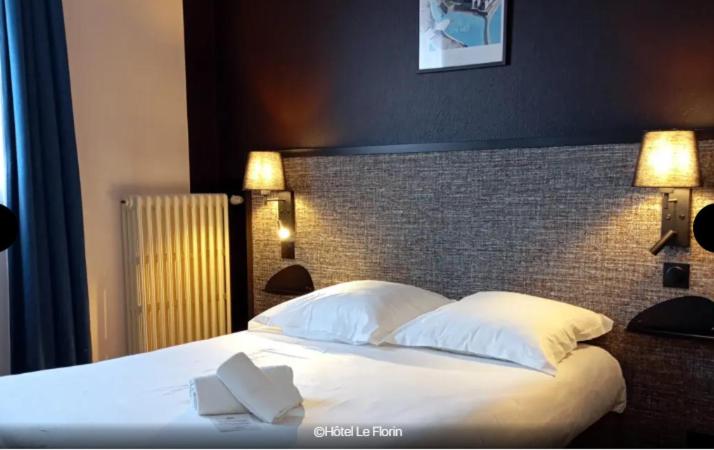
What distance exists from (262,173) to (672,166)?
186 centimetres

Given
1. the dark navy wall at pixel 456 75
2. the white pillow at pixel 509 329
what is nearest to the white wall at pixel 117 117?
the dark navy wall at pixel 456 75

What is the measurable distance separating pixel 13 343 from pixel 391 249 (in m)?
1.68

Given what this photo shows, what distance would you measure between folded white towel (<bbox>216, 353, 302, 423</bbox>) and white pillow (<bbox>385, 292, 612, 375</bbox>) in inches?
29.5

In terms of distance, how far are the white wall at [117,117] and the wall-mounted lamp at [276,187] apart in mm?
527

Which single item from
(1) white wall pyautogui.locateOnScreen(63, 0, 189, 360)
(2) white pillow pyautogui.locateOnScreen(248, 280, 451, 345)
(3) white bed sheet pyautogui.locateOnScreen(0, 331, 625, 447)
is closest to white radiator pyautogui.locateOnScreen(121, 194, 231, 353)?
(1) white wall pyautogui.locateOnScreen(63, 0, 189, 360)

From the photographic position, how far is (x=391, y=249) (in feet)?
10.8

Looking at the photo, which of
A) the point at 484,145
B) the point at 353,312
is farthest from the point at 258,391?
the point at 484,145

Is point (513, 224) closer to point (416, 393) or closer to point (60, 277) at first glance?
point (416, 393)

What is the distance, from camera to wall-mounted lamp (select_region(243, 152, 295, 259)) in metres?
3.50

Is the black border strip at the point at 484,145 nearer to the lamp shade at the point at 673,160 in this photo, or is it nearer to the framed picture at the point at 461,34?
the lamp shade at the point at 673,160

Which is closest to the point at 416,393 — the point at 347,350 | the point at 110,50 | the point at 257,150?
the point at 347,350

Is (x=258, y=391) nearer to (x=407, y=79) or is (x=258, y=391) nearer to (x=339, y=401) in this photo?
(x=339, y=401)

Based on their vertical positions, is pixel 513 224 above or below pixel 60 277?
above

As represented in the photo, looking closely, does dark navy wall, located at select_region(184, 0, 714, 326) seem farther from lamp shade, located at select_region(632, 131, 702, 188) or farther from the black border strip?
lamp shade, located at select_region(632, 131, 702, 188)
